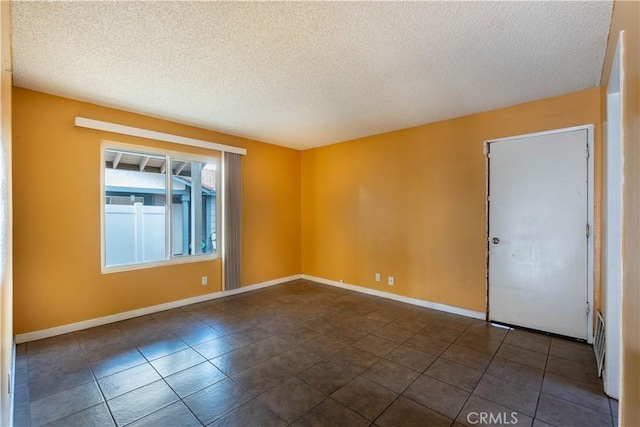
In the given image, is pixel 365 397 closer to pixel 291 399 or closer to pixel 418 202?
pixel 291 399

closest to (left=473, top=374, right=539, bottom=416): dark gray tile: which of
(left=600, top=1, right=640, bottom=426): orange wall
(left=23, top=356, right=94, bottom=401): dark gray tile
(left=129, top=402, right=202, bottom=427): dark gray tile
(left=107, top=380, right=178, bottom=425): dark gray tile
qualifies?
(left=600, top=1, right=640, bottom=426): orange wall

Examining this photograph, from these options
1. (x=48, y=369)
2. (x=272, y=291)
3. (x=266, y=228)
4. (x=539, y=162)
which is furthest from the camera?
(x=266, y=228)

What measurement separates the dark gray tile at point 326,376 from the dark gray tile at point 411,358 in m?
0.50

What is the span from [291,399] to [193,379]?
0.86 metres

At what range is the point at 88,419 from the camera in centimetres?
186

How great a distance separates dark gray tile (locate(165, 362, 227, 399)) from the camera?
2.17m

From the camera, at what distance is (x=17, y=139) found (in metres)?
2.87

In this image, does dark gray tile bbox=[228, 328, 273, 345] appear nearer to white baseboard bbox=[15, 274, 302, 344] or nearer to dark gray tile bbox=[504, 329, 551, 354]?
white baseboard bbox=[15, 274, 302, 344]

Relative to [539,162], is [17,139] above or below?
above

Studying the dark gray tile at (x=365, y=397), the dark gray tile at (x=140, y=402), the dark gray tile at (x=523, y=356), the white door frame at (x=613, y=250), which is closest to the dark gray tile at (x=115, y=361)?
the dark gray tile at (x=140, y=402)

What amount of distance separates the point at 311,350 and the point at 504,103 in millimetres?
3513

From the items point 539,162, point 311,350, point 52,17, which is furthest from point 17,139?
point 539,162

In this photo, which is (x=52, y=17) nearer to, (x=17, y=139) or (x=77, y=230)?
(x=17, y=139)

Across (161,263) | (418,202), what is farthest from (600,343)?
(161,263)
